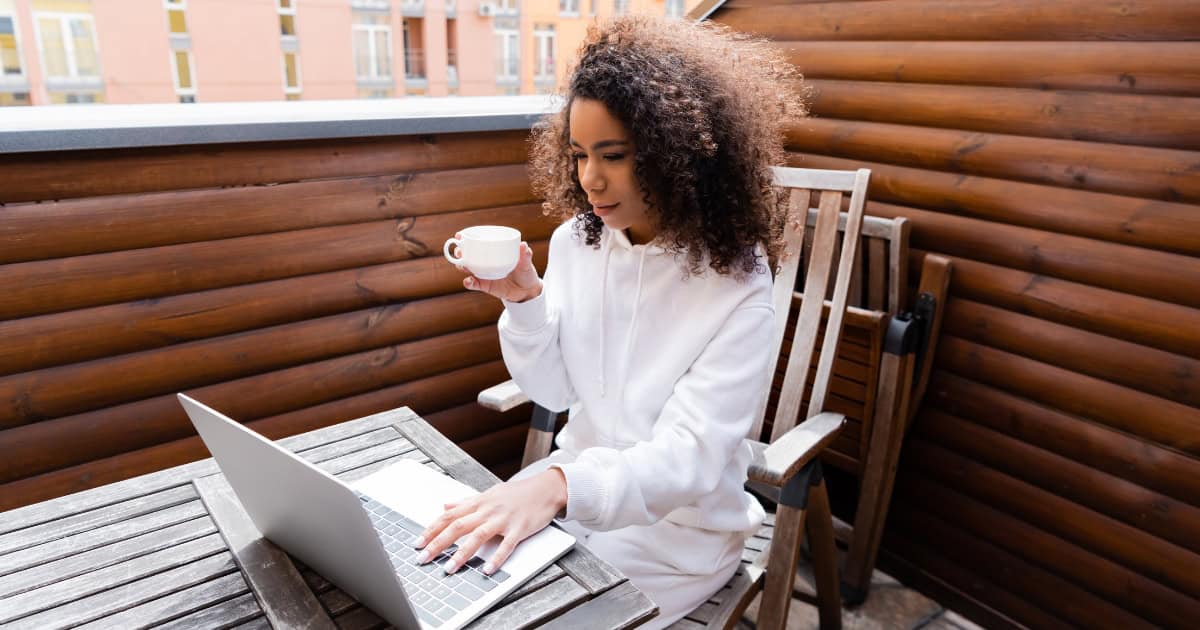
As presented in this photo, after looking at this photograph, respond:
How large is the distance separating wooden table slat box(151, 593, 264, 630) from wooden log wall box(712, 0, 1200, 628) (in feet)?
6.03

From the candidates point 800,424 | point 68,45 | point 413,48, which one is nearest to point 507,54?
point 413,48

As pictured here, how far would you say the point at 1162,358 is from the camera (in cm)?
180

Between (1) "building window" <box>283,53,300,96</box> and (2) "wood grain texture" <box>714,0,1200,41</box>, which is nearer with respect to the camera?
(2) "wood grain texture" <box>714,0,1200,41</box>

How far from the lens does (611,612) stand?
0.97m

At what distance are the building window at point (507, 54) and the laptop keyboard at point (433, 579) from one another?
2.01 m

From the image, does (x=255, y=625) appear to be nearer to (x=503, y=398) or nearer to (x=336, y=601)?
(x=336, y=601)

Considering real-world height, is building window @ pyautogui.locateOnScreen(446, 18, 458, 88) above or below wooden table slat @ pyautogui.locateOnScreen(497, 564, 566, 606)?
above

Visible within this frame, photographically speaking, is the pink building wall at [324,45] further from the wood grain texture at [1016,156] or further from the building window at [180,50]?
the wood grain texture at [1016,156]

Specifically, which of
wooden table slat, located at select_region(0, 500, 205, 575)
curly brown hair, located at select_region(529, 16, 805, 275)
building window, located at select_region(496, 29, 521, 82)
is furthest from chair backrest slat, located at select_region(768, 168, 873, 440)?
wooden table slat, located at select_region(0, 500, 205, 575)

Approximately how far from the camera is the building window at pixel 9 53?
69.5 inches

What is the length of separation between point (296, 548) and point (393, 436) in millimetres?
372

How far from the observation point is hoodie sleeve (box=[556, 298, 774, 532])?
118 centimetres

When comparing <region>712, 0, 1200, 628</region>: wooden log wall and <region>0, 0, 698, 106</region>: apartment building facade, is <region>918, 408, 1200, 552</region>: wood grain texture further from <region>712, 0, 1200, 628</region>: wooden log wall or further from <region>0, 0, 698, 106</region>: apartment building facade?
<region>0, 0, 698, 106</region>: apartment building facade

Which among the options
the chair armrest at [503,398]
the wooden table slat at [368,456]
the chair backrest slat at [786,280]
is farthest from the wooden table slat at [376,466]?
the chair backrest slat at [786,280]
